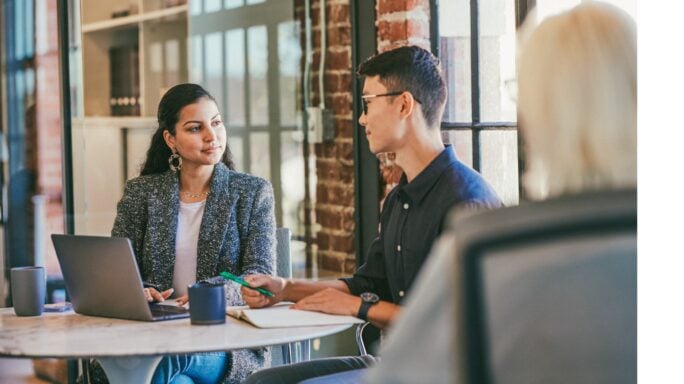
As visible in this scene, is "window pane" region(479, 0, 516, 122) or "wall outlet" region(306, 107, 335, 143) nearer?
"window pane" region(479, 0, 516, 122)

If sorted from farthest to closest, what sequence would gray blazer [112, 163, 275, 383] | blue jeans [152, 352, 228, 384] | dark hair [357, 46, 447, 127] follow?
gray blazer [112, 163, 275, 383]
blue jeans [152, 352, 228, 384]
dark hair [357, 46, 447, 127]

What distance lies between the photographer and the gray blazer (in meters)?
2.85

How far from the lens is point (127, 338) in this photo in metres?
2.08

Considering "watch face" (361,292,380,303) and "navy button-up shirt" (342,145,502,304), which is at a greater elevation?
"navy button-up shirt" (342,145,502,304)

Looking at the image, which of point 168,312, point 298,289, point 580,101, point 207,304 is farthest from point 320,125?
point 580,101

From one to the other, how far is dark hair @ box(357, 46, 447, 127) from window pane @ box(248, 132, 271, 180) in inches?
51.1

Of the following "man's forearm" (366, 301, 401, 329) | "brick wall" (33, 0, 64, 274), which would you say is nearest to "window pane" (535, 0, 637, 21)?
"man's forearm" (366, 301, 401, 329)

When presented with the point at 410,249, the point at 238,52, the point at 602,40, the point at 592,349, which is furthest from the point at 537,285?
the point at 238,52

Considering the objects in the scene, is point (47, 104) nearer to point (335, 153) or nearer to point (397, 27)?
point (335, 153)

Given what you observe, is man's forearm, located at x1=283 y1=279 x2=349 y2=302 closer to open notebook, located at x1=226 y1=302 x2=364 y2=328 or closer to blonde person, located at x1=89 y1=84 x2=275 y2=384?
open notebook, located at x1=226 y1=302 x2=364 y2=328

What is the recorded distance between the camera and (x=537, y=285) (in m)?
1.16

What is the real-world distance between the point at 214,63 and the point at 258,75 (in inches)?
6.7

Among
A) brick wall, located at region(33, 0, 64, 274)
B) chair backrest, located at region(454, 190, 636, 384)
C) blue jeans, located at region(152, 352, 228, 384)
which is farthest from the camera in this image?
brick wall, located at region(33, 0, 64, 274)

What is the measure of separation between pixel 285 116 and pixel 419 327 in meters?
2.72
